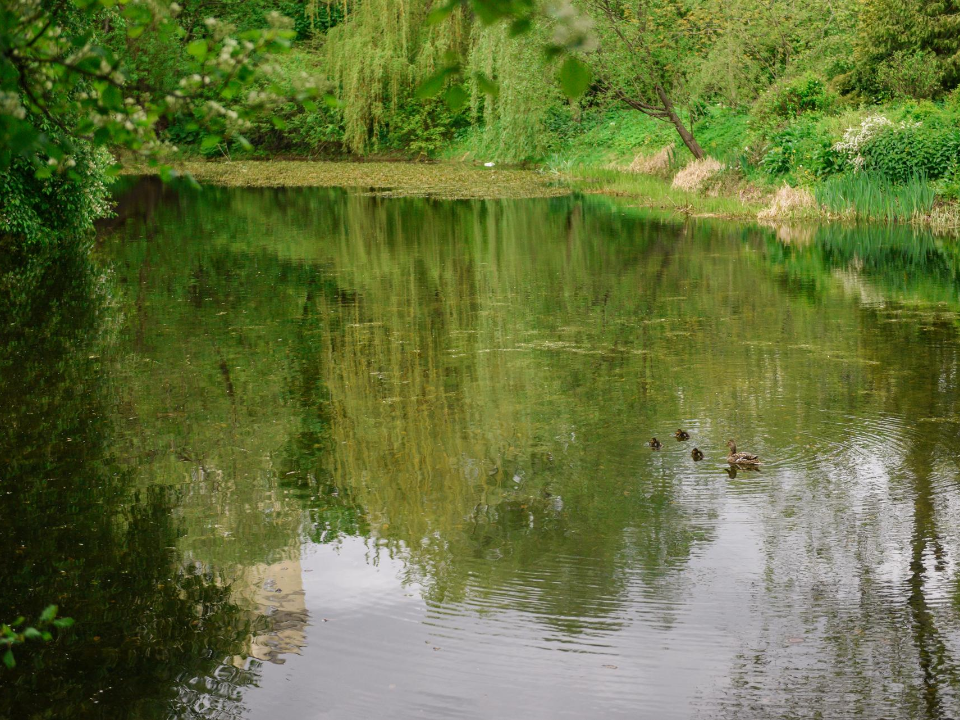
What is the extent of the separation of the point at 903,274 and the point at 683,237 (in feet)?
17.0

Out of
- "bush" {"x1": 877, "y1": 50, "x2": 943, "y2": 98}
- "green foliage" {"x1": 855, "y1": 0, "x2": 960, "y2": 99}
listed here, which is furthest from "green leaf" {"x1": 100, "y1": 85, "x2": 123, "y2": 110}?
"green foliage" {"x1": 855, "y1": 0, "x2": 960, "y2": 99}

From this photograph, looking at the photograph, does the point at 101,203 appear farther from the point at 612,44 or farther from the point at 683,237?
the point at 612,44

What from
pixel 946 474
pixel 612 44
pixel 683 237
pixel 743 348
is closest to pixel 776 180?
pixel 683 237

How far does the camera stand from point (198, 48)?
3.44 metres

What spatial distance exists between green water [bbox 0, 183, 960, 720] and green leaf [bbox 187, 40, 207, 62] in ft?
9.75

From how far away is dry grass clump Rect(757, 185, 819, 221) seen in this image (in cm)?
2234

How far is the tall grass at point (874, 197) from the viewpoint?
21.1 metres

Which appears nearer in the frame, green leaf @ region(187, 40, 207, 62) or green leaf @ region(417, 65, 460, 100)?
green leaf @ region(417, 65, 460, 100)

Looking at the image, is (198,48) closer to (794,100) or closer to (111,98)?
(111,98)

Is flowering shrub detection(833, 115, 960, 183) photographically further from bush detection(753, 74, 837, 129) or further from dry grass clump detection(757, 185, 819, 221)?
bush detection(753, 74, 837, 129)

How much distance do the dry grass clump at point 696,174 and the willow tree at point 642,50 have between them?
3.20 feet

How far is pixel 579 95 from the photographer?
3062mm

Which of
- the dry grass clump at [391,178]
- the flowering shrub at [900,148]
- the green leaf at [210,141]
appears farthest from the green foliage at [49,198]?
the flowering shrub at [900,148]

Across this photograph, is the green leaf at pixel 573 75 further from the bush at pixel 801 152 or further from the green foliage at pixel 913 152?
the bush at pixel 801 152
